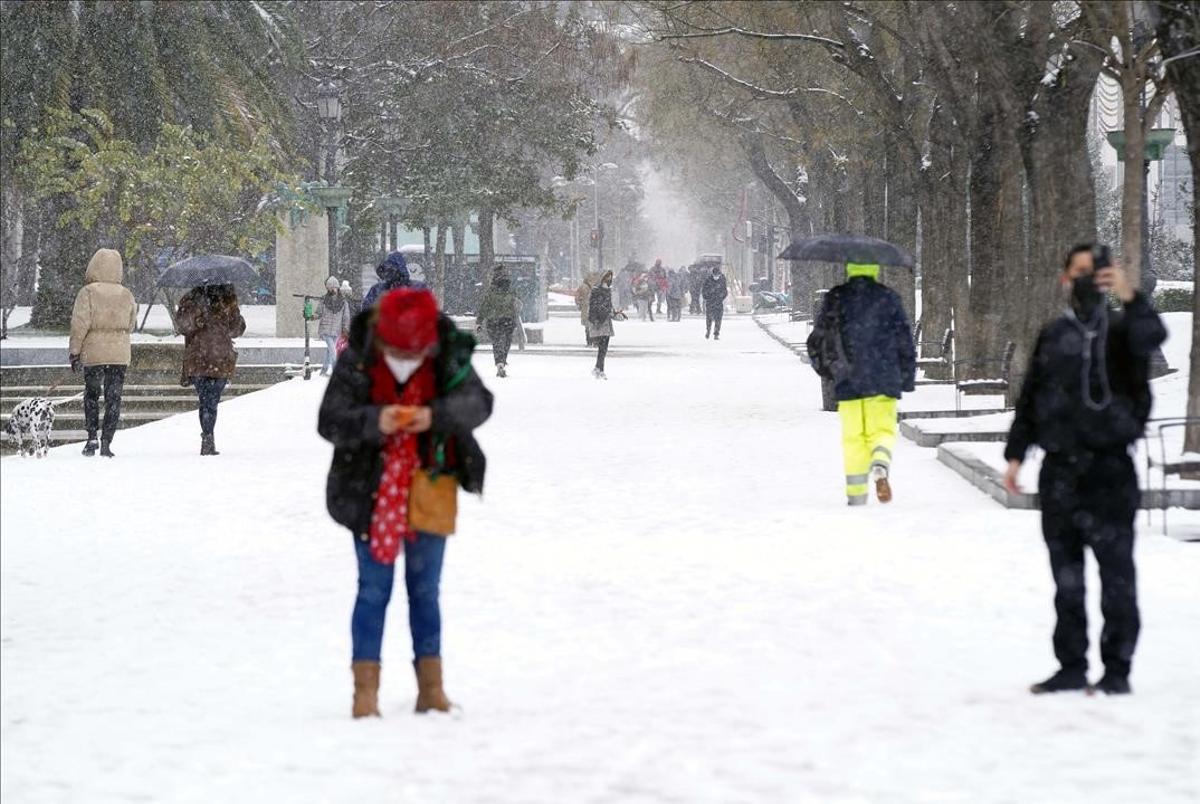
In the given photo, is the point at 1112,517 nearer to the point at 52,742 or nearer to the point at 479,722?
the point at 479,722

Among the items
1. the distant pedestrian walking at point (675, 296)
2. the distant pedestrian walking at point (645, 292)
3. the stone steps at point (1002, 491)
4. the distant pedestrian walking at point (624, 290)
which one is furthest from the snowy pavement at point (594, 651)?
the distant pedestrian walking at point (624, 290)

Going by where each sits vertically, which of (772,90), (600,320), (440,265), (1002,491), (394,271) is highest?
(772,90)

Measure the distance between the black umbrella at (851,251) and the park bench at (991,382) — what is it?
4.75 metres

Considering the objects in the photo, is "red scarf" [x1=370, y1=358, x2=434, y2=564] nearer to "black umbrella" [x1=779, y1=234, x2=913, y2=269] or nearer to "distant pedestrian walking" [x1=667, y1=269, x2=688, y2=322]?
"black umbrella" [x1=779, y1=234, x2=913, y2=269]

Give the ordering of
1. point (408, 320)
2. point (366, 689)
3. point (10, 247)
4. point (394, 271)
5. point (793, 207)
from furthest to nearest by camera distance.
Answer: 1. point (793, 207)
2. point (10, 247)
3. point (394, 271)
4. point (366, 689)
5. point (408, 320)

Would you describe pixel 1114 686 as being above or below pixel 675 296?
below

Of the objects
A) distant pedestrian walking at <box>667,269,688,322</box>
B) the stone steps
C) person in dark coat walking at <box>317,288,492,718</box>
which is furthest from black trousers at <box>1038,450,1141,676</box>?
distant pedestrian walking at <box>667,269,688,322</box>

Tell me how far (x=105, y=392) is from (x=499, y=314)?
1249 cm

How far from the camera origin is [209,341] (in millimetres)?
17609

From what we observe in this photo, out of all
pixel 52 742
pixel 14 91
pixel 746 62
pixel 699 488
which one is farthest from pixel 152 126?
pixel 52 742

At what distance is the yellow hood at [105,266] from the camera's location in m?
17.5

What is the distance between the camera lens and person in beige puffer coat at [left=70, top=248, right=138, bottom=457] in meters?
17.5

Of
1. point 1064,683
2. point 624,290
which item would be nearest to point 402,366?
point 1064,683

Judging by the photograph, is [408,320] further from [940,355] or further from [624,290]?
[624,290]
